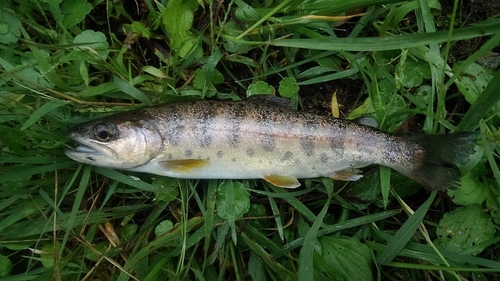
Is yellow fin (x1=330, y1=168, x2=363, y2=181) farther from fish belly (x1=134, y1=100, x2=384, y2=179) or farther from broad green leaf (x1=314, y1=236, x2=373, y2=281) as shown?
broad green leaf (x1=314, y1=236, x2=373, y2=281)

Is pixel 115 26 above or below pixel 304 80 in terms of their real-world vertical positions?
above

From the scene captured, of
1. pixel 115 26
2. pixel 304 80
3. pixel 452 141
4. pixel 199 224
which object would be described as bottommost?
pixel 199 224

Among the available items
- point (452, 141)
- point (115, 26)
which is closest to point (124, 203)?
point (115, 26)

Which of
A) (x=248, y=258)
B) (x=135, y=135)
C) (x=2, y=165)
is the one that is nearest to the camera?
(x=135, y=135)

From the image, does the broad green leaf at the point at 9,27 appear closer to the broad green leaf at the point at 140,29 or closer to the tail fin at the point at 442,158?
the broad green leaf at the point at 140,29

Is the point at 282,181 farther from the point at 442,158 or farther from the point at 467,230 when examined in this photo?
the point at 467,230

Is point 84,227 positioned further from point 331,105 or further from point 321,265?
point 331,105

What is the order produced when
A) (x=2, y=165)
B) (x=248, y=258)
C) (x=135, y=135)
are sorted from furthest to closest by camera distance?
(x=248, y=258)
(x=2, y=165)
(x=135, y=135)

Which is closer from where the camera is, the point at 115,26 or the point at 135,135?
the point at 135,135
